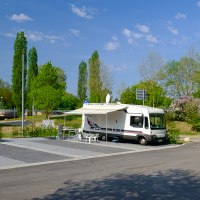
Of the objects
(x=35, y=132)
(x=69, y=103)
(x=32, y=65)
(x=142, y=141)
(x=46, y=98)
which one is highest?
(x=32, y=65)

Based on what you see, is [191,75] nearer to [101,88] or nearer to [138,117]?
[101,88]

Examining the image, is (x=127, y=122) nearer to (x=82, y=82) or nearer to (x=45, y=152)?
(x=45, y=152)

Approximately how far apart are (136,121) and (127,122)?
0.67m

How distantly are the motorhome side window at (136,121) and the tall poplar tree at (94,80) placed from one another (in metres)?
36.7

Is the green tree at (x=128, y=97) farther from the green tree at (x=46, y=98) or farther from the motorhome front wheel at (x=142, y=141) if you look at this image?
the motorhome front wheel at (x=142, y=141)

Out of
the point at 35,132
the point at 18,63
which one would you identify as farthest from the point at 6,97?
the point at 35,132

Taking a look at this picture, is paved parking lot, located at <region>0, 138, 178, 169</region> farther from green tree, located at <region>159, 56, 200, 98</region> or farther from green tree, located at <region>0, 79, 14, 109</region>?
green tree, located at <region>0, 79, 14, 109</region>

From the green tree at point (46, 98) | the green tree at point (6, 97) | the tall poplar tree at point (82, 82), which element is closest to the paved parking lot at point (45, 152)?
the green tree at point (46, 98)

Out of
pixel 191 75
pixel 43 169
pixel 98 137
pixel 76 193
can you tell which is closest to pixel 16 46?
pixel 191 75

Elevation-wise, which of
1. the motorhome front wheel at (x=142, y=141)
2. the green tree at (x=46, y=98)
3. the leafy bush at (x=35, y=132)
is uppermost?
the green tree at (x=46, y=98)

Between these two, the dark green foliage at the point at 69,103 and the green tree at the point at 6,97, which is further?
the dark green foliage at the point at 69,103

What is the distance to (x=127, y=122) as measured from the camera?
23953mm

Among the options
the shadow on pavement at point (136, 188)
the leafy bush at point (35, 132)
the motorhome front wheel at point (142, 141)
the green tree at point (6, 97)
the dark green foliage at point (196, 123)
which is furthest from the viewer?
the green tree at point (6, 97)

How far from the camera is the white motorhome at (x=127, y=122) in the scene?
23062 millimetres
